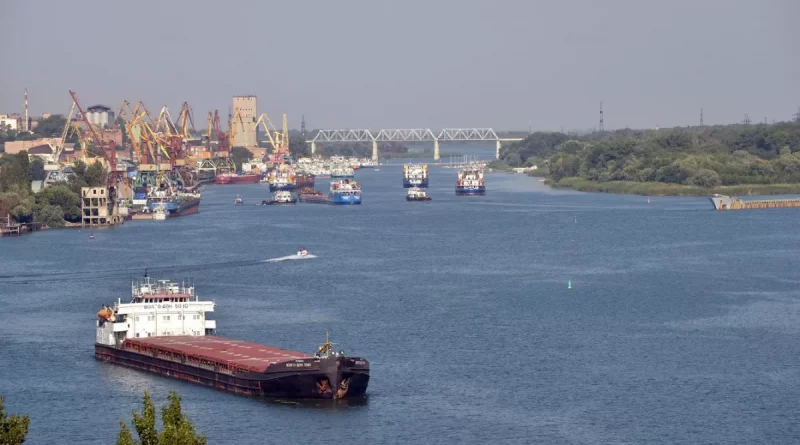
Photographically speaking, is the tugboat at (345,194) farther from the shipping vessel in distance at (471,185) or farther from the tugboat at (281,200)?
the shipping vessel in distance at (471,185)

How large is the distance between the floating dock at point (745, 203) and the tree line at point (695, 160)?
15537 mm

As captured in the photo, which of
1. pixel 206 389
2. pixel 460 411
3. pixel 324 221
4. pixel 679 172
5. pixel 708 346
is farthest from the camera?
pixel 679 172

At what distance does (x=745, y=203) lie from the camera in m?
96.7

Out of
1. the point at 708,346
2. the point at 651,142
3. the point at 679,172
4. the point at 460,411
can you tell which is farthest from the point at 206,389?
the point at 651,142

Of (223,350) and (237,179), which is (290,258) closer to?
(223,350)

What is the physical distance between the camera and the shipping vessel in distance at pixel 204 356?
32.3 meters

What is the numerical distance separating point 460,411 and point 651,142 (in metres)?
111

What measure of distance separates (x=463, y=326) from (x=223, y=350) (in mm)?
9339

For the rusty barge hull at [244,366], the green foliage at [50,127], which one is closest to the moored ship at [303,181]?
the green foliage at [50,127]

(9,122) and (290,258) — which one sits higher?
(9,122)

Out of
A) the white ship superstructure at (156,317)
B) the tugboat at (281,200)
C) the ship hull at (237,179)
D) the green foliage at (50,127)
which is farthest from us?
the green foliage at (50,127)

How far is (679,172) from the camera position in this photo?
117 m

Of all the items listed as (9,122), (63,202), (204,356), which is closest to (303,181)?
(63,202)

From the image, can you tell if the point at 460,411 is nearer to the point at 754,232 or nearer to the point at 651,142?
the point at 754,232
